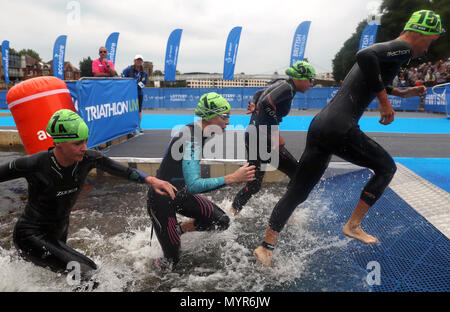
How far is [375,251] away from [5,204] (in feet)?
18.3

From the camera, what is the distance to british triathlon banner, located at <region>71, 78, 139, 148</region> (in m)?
6.88

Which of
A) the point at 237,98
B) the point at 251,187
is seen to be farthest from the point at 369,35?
the point at 251,187

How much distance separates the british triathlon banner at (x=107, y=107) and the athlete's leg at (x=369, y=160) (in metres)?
5.68

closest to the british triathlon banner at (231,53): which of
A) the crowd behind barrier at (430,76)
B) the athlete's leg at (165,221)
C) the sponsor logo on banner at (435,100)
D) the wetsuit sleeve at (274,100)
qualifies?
the crowd behind barrier at (430,76)

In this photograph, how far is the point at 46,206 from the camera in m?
2.67

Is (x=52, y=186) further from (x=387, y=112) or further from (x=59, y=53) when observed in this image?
(x=59, y=53)

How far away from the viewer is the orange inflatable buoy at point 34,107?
5082 mm

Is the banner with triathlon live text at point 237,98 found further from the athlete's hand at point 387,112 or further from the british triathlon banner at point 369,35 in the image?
the athlete's hand at point 387,112

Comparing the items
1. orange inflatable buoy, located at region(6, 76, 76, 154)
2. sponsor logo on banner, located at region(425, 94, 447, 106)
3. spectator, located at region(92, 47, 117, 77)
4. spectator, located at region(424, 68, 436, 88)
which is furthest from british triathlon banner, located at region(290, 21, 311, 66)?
orange inflatable buoy, located at region(6, 76, 76, 154)

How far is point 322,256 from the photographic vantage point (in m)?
3.26

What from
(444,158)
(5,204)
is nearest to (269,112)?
(5,204)

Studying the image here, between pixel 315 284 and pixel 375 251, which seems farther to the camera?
pixel 375 251
